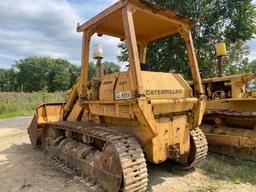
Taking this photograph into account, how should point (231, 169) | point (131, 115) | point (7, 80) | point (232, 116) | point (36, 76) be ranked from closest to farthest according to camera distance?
point (131, 115) < point (231, 169) < point (232, 116) < point (7, 80) < point (36, 76)

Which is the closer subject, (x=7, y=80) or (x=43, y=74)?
(x=7, y=80)

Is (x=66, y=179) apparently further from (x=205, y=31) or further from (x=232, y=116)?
(x=205, y=31)

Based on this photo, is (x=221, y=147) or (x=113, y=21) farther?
(x=221, y=147)

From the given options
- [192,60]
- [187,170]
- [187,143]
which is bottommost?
[187,170]

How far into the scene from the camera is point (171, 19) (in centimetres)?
410

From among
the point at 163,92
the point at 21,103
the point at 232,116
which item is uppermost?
the point at 163,92

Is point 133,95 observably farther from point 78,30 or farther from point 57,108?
point 57,108

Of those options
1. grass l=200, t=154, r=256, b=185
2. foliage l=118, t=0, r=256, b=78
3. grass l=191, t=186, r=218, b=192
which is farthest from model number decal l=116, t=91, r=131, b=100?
foliage l=118, t=0, r=256, b=78

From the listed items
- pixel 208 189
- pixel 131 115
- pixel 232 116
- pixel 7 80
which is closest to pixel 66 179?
pixel 131 115

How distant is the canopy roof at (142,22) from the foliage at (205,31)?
7284mm

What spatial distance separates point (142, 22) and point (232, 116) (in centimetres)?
297

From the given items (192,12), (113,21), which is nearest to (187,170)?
(113,21)

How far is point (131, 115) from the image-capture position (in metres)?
3.42

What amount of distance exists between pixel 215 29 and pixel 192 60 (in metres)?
9.23
